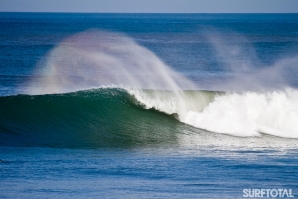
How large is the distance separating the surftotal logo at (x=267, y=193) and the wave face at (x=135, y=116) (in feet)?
15.5

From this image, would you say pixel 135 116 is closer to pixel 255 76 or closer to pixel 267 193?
pixel 267 193

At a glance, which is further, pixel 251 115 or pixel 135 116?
pixel 135 116

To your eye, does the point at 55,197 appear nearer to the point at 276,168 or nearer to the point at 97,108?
the point at 276,168

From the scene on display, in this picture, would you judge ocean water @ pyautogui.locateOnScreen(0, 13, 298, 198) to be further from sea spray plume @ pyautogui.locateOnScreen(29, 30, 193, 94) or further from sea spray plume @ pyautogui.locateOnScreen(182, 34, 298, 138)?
sea spray plume @ pyautogui.locateOnScreen(29, 30, 193, 94)

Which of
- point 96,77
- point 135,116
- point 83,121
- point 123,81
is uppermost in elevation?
point 96,77

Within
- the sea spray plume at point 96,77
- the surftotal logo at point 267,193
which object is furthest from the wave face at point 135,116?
the surftotal logo at point 267,193

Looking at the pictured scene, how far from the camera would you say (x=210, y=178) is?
1105 centimetres

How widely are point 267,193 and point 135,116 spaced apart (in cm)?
763

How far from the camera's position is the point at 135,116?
687 inches

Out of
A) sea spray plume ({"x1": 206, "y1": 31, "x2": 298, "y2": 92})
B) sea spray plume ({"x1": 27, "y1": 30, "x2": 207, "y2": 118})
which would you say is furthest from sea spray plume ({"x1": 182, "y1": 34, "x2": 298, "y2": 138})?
sea spray plume ({"x1": 206, "y1": 31, "x2": 298, "y2": 92})

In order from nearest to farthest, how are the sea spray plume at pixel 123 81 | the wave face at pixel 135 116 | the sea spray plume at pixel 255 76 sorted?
the wave face at pixel 135 116
the sea spray plume at pixel 123 81
the sea spray plume at pixel 255 76

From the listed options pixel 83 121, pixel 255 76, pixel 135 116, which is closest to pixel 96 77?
pixel 255 76

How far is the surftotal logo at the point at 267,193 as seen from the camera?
10.2 metres

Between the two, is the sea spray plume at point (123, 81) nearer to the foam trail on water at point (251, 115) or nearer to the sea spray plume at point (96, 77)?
the sea spray plume at point (96, 77)
